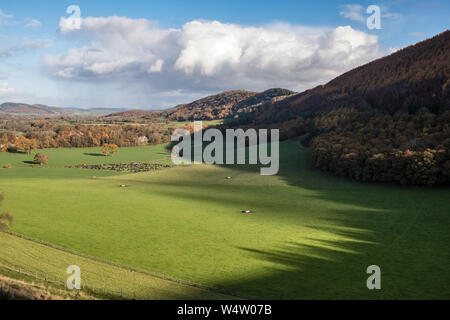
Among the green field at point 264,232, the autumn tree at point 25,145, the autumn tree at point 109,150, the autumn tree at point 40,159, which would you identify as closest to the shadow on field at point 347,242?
the green field at point 264,232

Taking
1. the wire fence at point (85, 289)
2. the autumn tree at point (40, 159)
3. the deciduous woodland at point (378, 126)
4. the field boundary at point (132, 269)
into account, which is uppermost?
the deciduous woodland at point (378, 126)

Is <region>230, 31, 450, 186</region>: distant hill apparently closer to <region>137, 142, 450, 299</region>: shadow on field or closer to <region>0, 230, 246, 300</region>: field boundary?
<region>137, 142, 450, 299</region>: shadow on field

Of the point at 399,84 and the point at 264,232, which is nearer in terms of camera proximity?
the point at 264,232

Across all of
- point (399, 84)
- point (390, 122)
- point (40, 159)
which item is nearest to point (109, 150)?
point (40, 159)

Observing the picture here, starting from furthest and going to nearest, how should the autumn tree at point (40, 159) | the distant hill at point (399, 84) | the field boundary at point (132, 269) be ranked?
1. the autumn tree at point (40, 159)
2. the distant hill at point (399, 84)
3. the field boundary at point (132, 269)

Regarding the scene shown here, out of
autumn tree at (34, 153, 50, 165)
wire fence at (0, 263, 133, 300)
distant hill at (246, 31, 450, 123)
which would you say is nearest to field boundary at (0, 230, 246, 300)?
wire fence at (0, 263, 133, 300)

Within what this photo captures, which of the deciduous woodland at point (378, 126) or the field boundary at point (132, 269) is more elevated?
the deciduous woodland at point (378, 126)

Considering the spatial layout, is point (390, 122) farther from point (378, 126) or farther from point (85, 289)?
point (85, 289)

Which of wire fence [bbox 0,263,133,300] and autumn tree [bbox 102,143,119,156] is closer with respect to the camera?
wire fence [bbox 0,263,133,300]

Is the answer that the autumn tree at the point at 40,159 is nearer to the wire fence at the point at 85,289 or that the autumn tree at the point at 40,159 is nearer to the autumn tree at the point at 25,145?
the autumn tree at the point at 25,145
